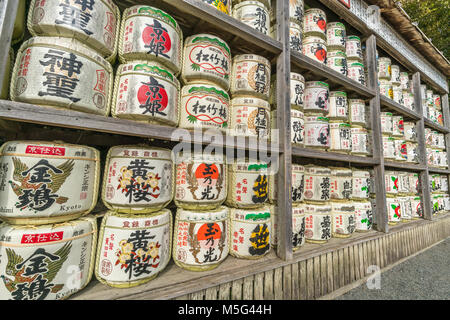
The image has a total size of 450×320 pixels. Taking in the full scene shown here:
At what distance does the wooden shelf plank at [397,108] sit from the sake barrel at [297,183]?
2.77m

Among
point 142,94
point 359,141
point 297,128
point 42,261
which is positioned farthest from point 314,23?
point 42,261

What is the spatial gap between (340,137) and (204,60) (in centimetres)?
249

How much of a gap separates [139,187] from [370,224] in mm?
3833

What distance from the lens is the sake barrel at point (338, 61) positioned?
10.7 ft

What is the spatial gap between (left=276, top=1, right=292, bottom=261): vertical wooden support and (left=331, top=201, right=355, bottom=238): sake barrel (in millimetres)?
1245

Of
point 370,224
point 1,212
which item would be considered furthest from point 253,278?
point 370,224

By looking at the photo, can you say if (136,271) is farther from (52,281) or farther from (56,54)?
(56,54)

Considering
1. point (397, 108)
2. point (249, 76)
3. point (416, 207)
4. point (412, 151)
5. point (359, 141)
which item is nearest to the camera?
point (249, 76)

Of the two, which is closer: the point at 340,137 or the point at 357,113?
the point at 340,137

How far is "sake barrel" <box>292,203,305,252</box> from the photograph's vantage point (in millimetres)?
2373

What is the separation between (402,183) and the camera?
4.26 m

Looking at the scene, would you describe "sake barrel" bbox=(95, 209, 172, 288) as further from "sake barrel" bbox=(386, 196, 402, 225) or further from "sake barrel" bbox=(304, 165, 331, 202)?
"sake barrel" bbox=(386, 196, 402, 225)

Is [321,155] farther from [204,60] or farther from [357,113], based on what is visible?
[204,60]

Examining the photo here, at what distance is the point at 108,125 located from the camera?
1.49 meters
